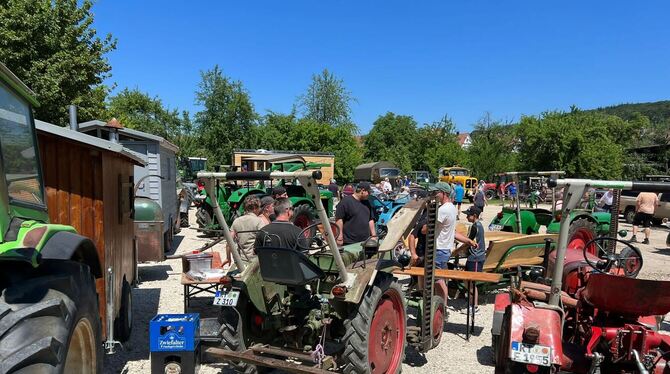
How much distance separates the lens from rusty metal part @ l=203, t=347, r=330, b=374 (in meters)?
3.81

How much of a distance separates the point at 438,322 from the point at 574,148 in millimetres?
35861

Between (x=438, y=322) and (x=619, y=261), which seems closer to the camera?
(x=619, y=261)

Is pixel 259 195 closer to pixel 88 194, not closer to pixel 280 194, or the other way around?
pixel 280 194

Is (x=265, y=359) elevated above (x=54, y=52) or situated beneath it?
situated beneath

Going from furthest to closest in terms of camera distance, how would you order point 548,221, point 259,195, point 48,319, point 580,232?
point 259,195 → point 548,221 → point 580,232 → point 48,319

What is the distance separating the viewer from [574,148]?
3681 cm

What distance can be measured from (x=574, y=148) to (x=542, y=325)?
3724 centimetres

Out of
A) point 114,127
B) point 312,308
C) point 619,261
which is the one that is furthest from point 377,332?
point 114,127

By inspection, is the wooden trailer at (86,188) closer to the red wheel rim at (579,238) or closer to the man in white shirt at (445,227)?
the man in white shirt at (445,227)

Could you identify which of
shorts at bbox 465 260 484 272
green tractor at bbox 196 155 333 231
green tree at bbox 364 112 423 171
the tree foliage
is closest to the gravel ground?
shorts at bbox 465 260 484 272

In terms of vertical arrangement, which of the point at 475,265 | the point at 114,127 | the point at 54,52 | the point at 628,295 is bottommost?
the point at 475,265

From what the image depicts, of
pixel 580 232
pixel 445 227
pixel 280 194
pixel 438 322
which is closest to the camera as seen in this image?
pixel 438 322

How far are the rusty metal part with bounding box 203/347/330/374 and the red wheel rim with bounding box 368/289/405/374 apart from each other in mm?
597

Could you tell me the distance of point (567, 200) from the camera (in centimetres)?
351
